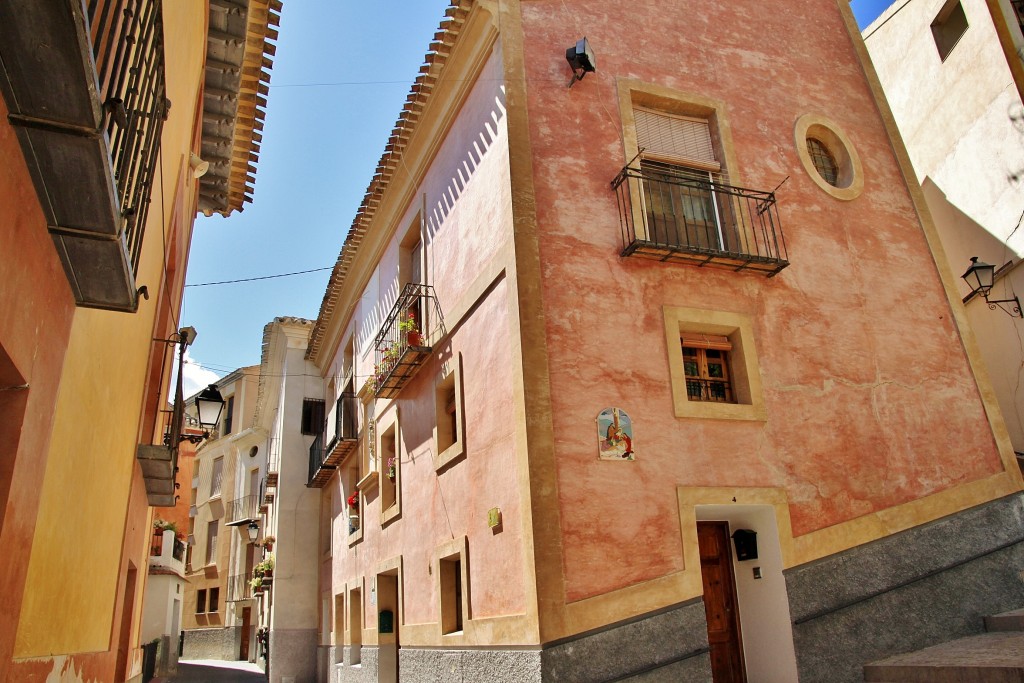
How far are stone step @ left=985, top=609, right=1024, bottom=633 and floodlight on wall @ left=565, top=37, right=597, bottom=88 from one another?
7952mm

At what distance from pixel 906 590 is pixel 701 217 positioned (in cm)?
505

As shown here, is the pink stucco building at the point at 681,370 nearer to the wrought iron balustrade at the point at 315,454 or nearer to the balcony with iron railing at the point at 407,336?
the balcony with iron railing at the point at 407,336

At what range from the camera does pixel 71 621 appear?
5062mm

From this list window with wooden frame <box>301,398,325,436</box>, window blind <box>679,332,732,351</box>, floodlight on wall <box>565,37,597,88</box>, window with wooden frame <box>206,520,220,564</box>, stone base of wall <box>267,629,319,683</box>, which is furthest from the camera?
window with wooden frame <box>206,520,220,564</box>

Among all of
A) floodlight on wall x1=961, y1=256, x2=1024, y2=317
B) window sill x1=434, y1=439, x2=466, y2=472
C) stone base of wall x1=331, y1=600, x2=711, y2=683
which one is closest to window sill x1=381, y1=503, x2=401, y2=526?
window sill x1=434, y1=439, x2=466, y2=472

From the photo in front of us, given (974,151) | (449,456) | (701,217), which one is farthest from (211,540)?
(974,151)

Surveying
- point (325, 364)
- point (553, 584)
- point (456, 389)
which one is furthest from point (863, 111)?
point (325, 364)

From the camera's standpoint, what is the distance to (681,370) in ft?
30.2

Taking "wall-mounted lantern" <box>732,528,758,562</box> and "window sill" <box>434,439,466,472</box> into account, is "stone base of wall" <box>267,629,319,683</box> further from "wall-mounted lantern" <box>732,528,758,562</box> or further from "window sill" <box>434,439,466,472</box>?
"wall-mounted lantern" <box>732,528,758,562</box>

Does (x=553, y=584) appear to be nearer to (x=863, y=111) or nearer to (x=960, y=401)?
(x=960, y=401)

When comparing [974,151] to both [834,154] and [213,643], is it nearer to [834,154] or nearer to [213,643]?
[834,154]

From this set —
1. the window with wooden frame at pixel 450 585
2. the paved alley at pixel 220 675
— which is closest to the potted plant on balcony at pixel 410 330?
the window with wooden frame at pixel 450 585

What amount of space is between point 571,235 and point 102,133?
22.3 ft

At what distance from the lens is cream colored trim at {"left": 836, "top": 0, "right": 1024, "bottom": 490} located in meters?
10.3
